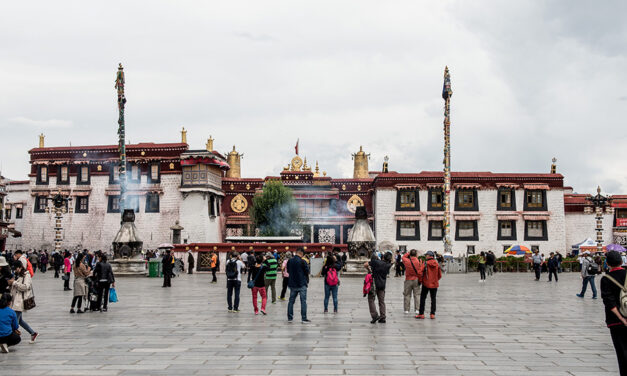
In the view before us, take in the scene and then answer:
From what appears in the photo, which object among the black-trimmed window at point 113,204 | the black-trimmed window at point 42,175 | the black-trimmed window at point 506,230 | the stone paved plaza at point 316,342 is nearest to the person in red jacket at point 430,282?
the stone paved plaza at point 316,342

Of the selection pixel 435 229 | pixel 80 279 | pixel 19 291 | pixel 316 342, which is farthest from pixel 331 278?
pixel 435 229

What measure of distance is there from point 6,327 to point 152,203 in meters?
45.5

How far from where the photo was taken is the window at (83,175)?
5606 cm

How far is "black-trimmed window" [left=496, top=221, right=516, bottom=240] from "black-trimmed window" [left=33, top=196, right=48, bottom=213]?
4055cm

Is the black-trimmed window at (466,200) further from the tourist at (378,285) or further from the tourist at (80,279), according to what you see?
the tourist at (80,279)

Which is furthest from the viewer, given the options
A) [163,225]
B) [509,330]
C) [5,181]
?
[5,181]

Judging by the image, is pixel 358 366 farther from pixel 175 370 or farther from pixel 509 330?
pixel 509 330

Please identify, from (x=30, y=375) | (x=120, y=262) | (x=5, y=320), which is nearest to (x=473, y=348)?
(x=30, y=375)

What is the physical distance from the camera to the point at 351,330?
12328mm

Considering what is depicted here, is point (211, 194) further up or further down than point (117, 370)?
further up

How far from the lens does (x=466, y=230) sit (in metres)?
52.2

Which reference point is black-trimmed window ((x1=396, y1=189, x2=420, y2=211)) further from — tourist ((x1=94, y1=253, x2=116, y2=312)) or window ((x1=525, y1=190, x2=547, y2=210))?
tourist ((x1=94, y1=253, x2=116, y2=312))

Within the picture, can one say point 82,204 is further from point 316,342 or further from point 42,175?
point 316,342

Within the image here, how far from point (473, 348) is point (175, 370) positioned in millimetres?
4877
